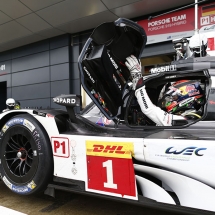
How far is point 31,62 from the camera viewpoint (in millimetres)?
11508

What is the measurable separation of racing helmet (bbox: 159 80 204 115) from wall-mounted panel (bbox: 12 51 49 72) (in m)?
9.30

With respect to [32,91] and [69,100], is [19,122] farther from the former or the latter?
[32,91]

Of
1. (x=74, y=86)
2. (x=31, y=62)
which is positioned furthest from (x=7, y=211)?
(x=31, y=62)

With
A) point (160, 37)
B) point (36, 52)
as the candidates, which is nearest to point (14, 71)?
point (36, 52)

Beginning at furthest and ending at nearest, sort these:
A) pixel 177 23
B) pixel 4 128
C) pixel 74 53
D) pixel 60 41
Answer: pixel 60 41 < pixel 74 53 < pixel 177 23 < pixel 4 128

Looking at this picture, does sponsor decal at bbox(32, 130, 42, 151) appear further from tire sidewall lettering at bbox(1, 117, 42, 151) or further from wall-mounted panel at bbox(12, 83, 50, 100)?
wall-mounted panel at bbox(12, 83, 50, 100)

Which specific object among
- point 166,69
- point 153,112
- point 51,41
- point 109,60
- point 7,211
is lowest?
point 7,211

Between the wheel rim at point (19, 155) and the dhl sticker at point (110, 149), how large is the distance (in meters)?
0.75

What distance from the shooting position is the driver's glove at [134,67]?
2421 millimetres

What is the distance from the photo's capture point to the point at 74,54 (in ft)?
33.3

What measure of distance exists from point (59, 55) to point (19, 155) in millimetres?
8381

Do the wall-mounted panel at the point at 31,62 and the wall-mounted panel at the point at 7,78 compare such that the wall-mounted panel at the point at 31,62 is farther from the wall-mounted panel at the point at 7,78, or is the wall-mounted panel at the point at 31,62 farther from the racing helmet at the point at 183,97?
the racing helmet at the point at 183,97

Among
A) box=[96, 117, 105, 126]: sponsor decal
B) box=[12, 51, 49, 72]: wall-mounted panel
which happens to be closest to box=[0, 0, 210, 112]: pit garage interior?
box=[12, 51, 49, 72]: wall-mounted panel

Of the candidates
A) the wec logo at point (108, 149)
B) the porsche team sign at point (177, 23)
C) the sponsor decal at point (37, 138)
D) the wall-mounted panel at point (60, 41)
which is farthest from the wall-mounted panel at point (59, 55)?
the wec logo at point (108, 149)
